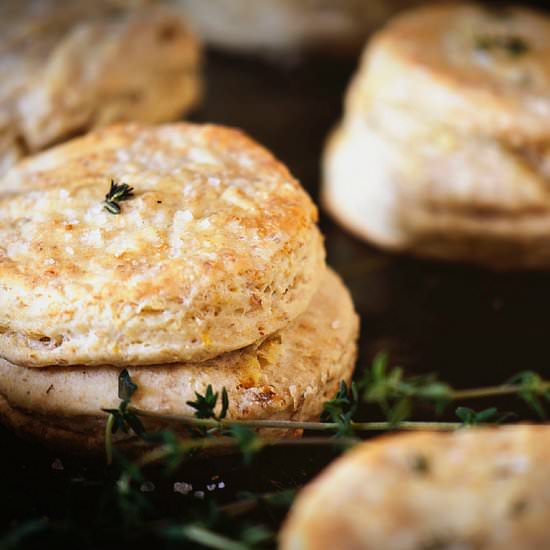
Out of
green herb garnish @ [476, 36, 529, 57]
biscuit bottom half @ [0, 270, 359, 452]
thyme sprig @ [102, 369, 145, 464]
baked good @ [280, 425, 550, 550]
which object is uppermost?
green herb garnish @ [476, 36, 529, 57]

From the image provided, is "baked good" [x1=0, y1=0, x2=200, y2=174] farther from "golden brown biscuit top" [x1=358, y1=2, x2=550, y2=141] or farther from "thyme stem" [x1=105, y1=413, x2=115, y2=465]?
"thyme stem" [x1=105, y1=413, x2=115, y2=465]

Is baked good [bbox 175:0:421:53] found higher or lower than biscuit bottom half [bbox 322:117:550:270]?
higher

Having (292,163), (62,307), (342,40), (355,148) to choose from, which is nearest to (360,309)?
(355,148)

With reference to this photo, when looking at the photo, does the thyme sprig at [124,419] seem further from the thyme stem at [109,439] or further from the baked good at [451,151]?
the baked good at [451,151]

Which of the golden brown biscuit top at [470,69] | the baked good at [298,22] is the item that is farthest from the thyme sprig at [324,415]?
the baked good at [298,22]

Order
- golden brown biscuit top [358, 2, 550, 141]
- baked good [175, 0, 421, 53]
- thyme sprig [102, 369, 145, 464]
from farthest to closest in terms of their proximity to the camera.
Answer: baked good [175, 0, 421, 53], golden brown biscuit top [358, 2, 550, 141], thyme sprig [102, 369, 145, 464]

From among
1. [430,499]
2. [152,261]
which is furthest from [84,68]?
[430,499]

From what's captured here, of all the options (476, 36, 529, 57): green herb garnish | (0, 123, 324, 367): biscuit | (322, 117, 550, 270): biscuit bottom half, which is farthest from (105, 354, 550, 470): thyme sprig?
(476, 36, 529, 57): green herb garnish
